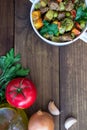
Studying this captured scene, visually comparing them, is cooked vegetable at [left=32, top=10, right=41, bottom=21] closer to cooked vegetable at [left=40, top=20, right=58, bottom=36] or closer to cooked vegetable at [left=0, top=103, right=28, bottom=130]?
cooked vegetable at [left=40, top=20, right=58, bottom=36]

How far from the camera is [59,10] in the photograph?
3.09ft

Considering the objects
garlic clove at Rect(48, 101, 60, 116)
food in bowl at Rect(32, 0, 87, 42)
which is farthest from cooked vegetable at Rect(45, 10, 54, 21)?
garlic clove at Rect(48, 101, 60, 116)

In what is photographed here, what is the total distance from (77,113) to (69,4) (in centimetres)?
31

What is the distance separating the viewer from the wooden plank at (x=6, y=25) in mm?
989

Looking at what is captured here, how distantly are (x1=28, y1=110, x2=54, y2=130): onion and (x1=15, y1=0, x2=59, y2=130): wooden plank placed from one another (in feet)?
0.16

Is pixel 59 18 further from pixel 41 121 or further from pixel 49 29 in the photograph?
pixel 41 121

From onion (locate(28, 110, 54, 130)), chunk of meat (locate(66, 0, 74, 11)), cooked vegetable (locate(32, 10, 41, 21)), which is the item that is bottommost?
onion (locate(28, 110, 54, 130))

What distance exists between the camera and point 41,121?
36.0 inches

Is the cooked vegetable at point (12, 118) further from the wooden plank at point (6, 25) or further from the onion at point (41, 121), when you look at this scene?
the wooden plank at point (6, 25)

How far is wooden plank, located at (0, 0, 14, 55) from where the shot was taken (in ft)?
3.24

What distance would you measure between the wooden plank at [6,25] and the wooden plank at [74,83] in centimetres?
16

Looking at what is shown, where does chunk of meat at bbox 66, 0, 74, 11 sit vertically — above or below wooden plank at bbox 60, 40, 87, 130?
above

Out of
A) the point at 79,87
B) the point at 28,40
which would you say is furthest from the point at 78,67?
the point at 28,40

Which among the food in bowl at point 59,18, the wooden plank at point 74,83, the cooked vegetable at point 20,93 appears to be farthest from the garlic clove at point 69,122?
the food in bowl at point 59,18
